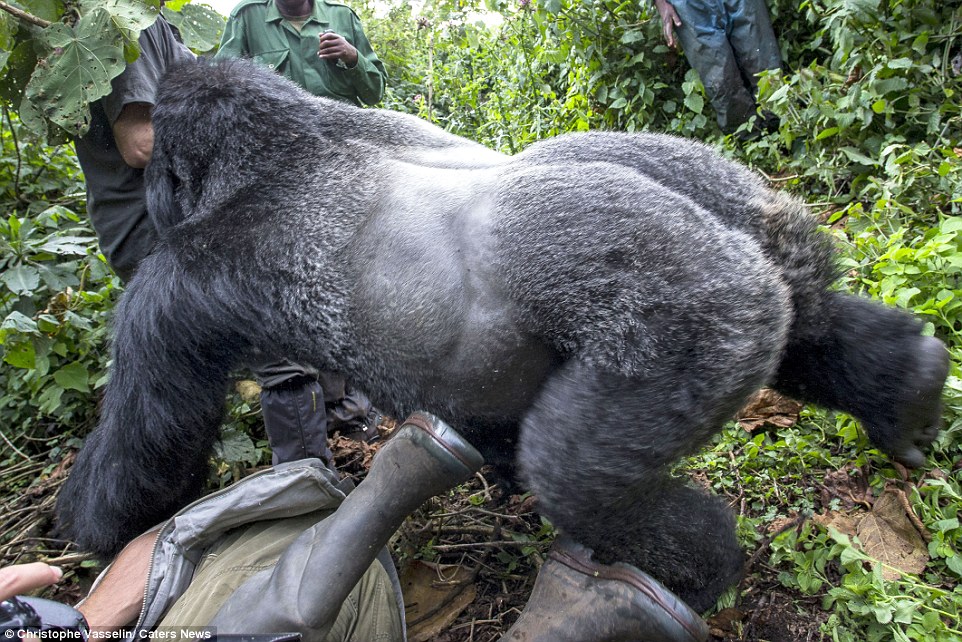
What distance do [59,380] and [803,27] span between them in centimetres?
435

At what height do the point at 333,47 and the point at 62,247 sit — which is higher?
the point at 333,47

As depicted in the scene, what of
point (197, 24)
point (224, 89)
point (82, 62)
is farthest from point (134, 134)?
point (197, 24)

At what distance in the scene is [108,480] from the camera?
2.31 meters

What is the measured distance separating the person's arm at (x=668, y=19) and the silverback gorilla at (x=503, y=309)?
2512mm

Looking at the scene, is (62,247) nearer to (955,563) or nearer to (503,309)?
(503,309)

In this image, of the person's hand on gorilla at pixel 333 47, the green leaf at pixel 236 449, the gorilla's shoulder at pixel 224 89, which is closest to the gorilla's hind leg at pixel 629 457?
the gorilla's shoulder at pixel 224 89

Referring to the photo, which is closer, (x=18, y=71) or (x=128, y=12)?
(x=128, y=12)

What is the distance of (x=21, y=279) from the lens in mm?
3293

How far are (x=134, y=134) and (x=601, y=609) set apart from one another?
2187mm

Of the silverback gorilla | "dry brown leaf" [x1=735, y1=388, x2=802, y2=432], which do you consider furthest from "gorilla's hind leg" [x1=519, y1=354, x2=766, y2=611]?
"dry brown leaf" [x1=735, y1=388, x2=802, y2=432]

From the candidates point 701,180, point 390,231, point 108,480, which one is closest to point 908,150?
point 701,180

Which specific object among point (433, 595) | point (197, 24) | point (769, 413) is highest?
point (197, 24)

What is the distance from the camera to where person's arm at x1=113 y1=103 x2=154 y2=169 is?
265 cm

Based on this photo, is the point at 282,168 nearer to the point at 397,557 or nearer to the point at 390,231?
the point at 390,231
